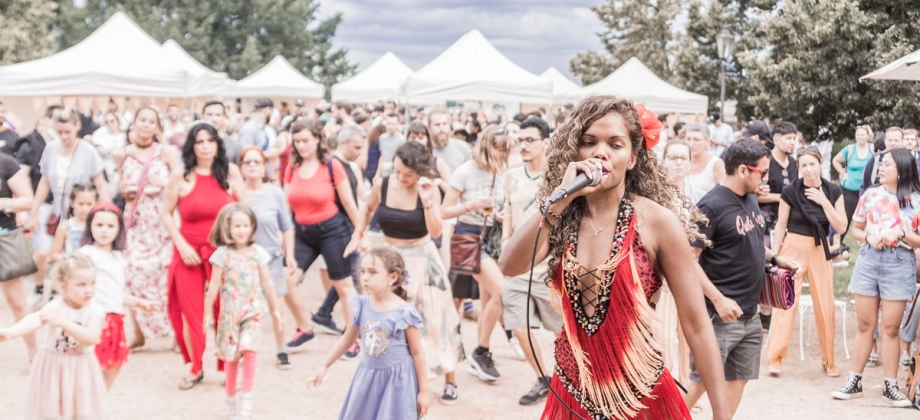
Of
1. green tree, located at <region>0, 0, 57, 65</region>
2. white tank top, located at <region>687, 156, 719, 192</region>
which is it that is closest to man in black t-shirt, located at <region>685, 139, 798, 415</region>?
white tank top, located at <region>687, 156, 719, 192</region>

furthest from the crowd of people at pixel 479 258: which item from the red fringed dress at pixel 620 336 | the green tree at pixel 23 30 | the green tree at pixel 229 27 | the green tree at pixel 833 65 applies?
the green tree at pixel 229 27

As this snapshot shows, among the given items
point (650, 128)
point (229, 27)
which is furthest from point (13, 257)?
point (229, 27)

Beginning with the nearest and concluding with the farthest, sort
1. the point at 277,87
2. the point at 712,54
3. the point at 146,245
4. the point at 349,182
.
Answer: the point at 146,245, the point at 349,182, the point at 277,87, the point at 712,54

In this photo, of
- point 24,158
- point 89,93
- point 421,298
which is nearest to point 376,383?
point 421,298

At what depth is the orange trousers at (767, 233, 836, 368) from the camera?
23.2ft

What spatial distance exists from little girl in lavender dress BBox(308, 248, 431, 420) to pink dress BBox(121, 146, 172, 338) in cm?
280

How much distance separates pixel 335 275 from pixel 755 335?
394 centimetres

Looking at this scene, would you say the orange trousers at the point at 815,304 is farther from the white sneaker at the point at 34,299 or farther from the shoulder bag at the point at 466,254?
the white sneaker at the point at 34,299

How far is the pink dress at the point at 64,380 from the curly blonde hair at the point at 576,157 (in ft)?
10.8

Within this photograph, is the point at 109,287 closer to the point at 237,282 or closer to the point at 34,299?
the point at 237,282

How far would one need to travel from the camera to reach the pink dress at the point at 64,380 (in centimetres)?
481

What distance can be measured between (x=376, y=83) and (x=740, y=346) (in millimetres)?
22602

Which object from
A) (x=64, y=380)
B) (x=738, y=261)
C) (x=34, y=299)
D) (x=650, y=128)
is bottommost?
(x=34, y=299)

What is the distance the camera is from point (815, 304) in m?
7.20
